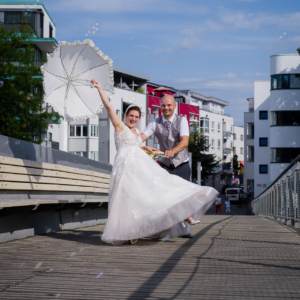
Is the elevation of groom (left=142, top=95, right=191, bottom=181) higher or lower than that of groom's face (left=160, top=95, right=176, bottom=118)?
lower

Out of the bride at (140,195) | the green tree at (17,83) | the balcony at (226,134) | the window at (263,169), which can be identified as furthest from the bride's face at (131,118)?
the balcony at (226,134)

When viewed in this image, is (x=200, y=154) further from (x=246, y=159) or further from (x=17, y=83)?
(x=17, y=83)

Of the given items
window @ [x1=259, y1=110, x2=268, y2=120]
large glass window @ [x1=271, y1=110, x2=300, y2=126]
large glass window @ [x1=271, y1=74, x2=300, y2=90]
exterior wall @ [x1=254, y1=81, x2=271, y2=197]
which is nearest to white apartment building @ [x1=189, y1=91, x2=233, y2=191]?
exterior wall @ [x1=254, y1=81, x2=271, y2=197]

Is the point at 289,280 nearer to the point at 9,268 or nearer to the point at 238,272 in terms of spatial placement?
the point at 238,272

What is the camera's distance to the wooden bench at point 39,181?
24.6ft

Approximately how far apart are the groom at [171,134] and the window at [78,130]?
52735mm

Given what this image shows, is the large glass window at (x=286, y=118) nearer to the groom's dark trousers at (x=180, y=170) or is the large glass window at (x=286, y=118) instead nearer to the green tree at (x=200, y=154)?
the green tree at (x=200, y=154)

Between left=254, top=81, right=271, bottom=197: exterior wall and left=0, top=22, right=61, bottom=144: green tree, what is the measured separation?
32.6 m

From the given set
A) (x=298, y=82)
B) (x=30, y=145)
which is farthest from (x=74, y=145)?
(x=30, y=145)

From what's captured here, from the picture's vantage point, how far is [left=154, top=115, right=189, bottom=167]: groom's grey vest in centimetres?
802

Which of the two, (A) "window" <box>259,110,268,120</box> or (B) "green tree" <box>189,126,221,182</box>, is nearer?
(A) "window" <box>259,110,268,120</box>

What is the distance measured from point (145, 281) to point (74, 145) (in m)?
56.9

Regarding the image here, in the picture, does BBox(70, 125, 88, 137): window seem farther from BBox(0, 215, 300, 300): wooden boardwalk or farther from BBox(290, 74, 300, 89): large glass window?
BBox(0, 215, 300, 300): wooden boardwalk

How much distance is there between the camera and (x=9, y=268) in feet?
16.5
